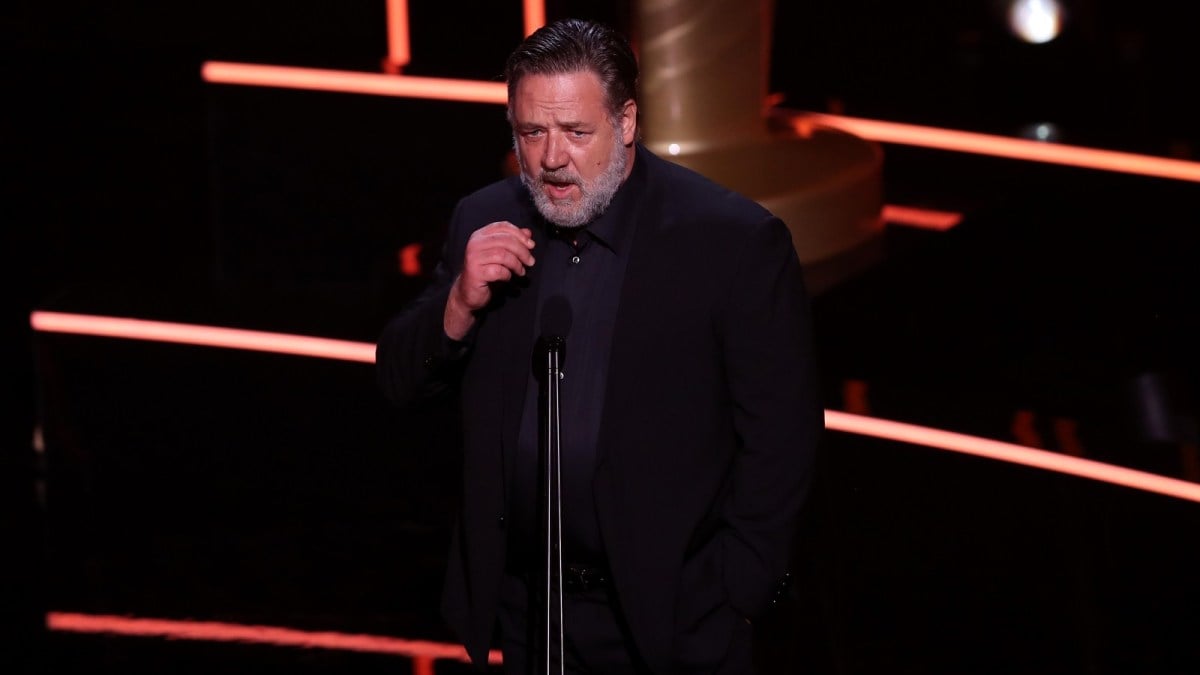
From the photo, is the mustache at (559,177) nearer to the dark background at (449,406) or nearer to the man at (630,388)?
the man at (630,388)

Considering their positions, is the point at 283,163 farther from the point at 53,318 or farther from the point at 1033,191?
the point at 1033,191

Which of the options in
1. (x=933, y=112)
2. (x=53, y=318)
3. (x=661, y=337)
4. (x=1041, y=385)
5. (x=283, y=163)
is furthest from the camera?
(x=933, y=112)

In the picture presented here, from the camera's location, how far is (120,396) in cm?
405

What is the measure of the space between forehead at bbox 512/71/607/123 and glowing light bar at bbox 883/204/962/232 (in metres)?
2.10

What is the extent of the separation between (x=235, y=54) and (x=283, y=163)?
377mm

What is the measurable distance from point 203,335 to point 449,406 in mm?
618

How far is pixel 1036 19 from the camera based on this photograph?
5.11 meters

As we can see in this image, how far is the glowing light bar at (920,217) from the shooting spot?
4.07 metres

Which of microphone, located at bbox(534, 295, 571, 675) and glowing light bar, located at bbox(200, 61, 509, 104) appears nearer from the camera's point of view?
microphone, located at bbox(534, 295, 571, 675)

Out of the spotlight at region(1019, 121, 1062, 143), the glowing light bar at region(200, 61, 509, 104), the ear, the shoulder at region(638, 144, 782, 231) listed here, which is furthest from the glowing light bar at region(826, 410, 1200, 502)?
the glowing light bar at region(200, 61, 509, 104)

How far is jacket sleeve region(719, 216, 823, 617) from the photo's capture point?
215 centimetres

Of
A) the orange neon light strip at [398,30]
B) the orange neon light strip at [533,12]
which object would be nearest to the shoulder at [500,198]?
the orange neon light strip at [533,12]

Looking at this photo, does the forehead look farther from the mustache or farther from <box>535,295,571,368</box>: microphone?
<box>535,295,571,368</box>: microphone

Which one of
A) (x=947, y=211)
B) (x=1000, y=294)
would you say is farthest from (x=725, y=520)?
(x=947, y=211)
